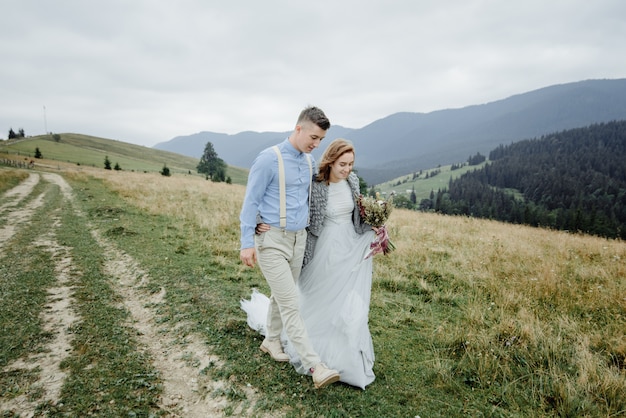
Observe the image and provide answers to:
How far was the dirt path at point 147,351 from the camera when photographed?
312 centimetres

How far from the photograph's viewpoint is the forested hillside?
92.6 m

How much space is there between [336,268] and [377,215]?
863mm

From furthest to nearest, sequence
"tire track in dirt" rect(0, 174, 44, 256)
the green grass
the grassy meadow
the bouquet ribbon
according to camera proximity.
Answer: the green grass → "tire track in dirt" rect(0, 174, 44, 256) → the bouquet ribbon → the grassy meadow

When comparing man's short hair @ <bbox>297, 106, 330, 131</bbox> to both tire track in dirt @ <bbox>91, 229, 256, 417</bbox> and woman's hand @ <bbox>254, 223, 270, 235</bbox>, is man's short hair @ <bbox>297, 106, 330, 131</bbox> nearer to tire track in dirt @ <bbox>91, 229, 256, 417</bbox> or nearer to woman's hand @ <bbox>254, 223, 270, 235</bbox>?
woman's hand @ <bbox>254, 223, 270, 235</bbox>

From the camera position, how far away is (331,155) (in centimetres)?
379

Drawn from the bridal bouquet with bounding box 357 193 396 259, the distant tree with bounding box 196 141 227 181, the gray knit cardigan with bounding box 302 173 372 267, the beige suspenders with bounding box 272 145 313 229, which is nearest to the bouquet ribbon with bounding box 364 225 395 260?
the bridal bouquet with bounding box 357 193 396 259

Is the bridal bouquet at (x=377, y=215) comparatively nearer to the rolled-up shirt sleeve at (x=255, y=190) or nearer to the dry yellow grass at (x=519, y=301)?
the rolled-up shirt sleeve at (x=255, y=190)

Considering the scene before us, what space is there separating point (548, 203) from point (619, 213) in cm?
2047

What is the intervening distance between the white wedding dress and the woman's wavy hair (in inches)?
8.2

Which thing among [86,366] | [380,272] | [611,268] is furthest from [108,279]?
[611,268]

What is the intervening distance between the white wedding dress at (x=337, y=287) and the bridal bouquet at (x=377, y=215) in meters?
0.09

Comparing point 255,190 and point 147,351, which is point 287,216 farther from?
point 147,351

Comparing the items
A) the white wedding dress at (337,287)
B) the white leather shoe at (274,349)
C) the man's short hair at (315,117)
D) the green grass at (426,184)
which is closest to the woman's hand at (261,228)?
the white wedding dress at (337,287)

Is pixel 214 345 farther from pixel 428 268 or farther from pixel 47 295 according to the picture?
pixel 428 268
